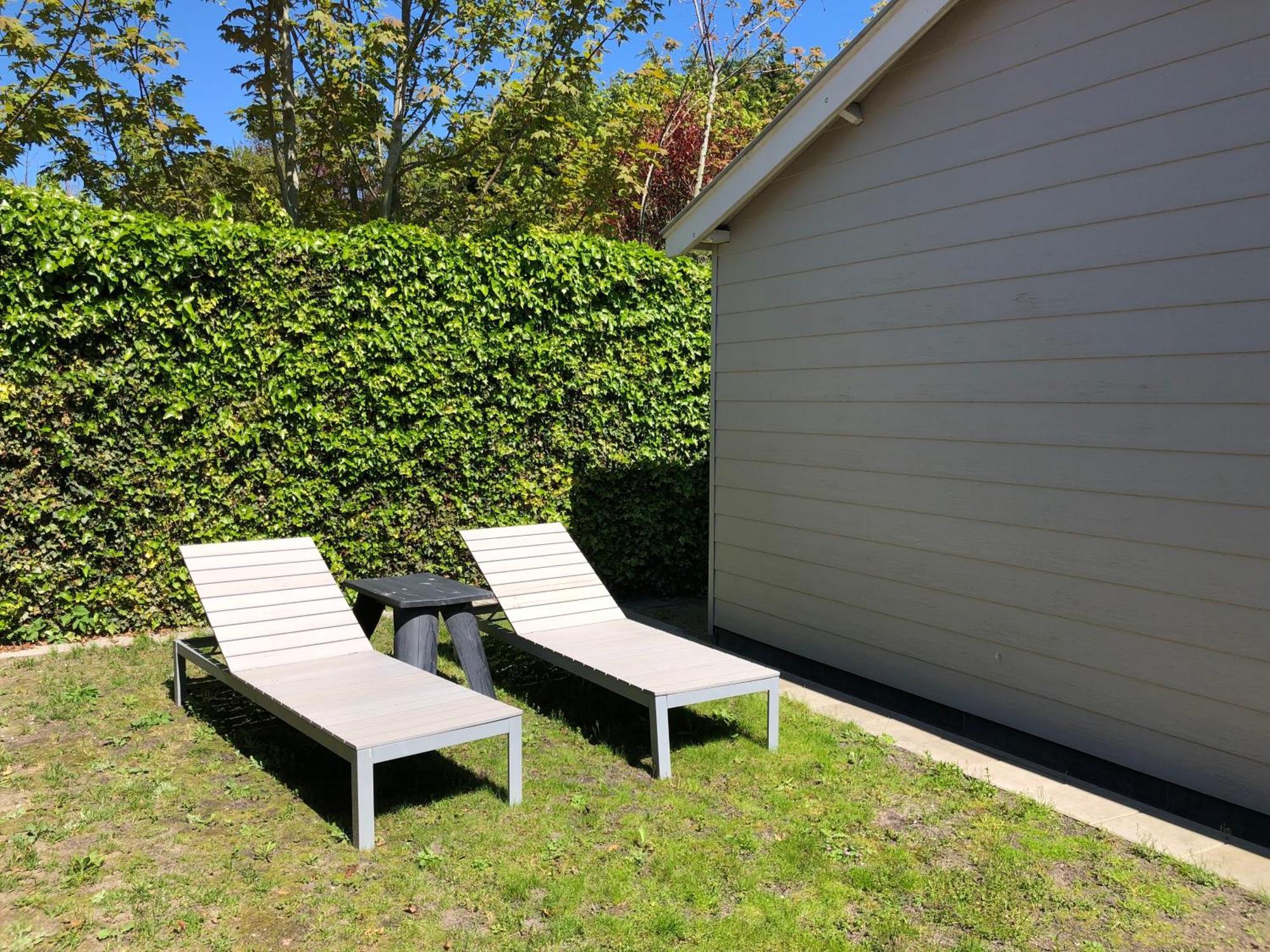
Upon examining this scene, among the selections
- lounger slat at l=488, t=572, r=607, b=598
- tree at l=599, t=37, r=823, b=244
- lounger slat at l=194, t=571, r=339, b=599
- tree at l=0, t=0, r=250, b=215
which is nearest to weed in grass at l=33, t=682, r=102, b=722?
lounger slat at l=194, t=571, r=339, b=599

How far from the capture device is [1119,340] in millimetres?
4598

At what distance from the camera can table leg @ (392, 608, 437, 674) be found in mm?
5723

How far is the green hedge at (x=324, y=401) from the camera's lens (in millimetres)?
6504

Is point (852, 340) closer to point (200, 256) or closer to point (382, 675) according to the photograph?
point (382, 675)

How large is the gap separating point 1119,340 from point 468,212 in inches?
378

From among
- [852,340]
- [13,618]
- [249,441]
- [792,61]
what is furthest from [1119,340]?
[792,61]

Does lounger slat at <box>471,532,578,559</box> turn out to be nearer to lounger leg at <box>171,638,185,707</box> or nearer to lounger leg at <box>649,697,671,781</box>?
lounger leg at <box>171,638,185,707</box>

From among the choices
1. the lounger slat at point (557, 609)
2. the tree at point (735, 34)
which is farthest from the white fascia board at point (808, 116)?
the tree at point (735, 34)

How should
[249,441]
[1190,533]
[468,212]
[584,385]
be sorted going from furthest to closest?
1. [468,212]
2. [584,385]
3. [249,441]
4. [1190,533]

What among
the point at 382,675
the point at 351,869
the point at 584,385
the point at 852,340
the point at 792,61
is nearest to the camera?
the point at 351,869

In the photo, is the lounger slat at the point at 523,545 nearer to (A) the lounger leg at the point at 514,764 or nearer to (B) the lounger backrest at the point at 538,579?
(B) the lounger backrest at the point at 538,579

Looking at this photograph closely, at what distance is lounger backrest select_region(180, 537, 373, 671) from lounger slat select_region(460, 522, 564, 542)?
996 millimetres

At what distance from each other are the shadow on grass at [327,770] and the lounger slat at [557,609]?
1045 millimetres

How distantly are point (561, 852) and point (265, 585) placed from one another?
2880 millimetres
